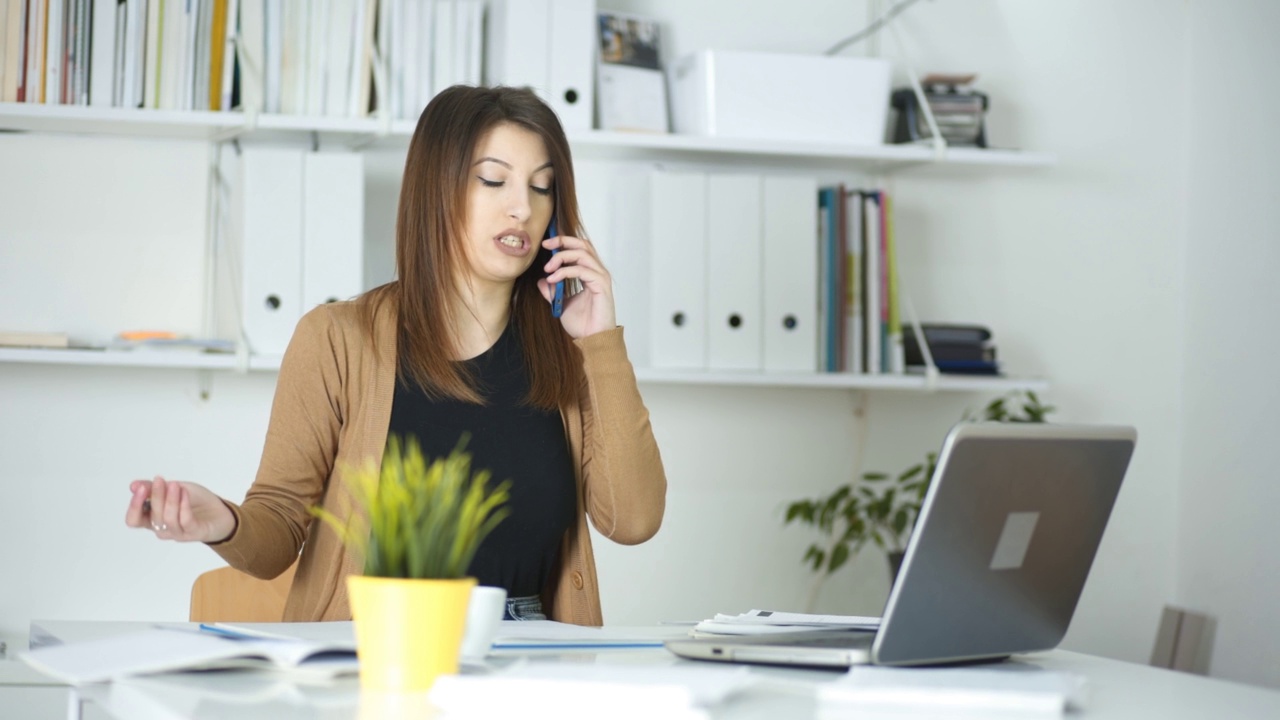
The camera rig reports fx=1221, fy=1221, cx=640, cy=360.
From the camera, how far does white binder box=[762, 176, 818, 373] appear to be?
2729mm

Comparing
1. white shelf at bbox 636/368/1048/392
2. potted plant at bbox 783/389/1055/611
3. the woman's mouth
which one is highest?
the woman's mouth

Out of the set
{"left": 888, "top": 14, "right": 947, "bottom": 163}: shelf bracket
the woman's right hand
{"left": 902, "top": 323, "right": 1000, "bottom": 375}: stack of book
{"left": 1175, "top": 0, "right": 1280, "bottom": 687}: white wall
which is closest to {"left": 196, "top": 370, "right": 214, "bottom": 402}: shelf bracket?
the woman's right hand

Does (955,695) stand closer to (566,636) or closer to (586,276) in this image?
(566,636)

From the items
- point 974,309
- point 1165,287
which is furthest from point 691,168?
point 1165,287

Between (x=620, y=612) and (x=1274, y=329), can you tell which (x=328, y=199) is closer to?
(x=620, y=612)

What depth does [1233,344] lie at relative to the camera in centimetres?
298

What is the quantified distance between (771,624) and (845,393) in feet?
5.46

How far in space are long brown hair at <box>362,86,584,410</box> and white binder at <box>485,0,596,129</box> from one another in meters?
0.75

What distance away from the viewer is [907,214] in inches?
118

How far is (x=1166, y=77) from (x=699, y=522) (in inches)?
66.3

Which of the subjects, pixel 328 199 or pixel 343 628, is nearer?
pixel 343 628

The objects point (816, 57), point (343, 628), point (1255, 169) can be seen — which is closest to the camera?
point (343, 628)

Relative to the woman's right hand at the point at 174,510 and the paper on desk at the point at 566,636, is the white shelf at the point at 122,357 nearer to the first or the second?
the woman's right hand at the point at 174,510

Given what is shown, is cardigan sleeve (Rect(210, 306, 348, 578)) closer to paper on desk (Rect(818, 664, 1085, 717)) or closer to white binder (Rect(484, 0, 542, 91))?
paper on desk (Rect(818, 664, 1085, 717))
